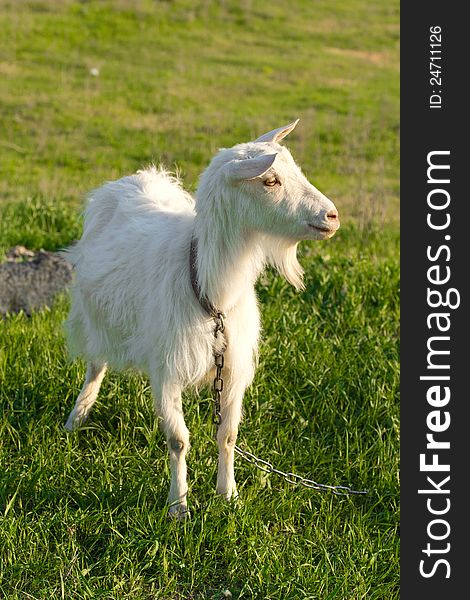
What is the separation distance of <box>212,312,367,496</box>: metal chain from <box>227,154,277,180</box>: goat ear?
0.72 m

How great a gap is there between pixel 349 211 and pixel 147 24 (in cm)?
861

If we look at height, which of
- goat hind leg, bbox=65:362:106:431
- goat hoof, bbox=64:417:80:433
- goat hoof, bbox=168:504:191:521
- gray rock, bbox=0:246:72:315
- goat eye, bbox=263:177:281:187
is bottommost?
goat hoof, bbox=168:504:191:521

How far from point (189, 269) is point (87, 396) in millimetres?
1323

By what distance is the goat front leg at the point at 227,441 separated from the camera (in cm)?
452

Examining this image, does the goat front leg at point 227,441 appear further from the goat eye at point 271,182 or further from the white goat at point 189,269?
the goat eye at point 271,182

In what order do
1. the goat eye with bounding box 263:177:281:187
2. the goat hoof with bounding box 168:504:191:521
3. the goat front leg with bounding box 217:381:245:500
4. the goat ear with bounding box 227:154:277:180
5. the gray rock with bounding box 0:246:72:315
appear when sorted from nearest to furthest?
the goat ear with bounding box 227:154:277:180, the goat eye with bounding box 263:177:281:187, the goat hoof with bounding box 168:504:191:521, the goat front leg with bounding box 217:381:245:500, the gray rock with bounding box 0:246:72:315

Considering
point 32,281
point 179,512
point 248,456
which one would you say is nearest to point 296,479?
point 248,456

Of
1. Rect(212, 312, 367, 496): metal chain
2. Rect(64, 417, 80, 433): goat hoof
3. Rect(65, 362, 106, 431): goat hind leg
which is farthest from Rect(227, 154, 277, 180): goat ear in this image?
Rect(64, 417, 80, 433): goat hoof

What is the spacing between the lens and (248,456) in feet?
16.2

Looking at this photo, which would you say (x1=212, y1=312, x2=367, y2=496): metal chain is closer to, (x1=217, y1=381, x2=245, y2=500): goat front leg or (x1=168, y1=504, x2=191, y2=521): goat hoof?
(x1=217, y1=381, x2=245, y2=500): goat front leg

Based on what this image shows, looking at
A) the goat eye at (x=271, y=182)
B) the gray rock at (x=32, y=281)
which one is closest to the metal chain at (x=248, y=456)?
the goat eye at (x=271, y=182)

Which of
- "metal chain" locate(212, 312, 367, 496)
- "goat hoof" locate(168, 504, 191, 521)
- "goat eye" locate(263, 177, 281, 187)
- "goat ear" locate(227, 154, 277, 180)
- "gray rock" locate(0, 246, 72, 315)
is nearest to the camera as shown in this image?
"goat ear" locate(227, 154, 277, 180)

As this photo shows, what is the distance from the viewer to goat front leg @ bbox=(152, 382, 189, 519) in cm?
434

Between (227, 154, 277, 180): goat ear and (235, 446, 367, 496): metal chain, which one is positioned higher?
(227, 154, 277, 180): goat ear
